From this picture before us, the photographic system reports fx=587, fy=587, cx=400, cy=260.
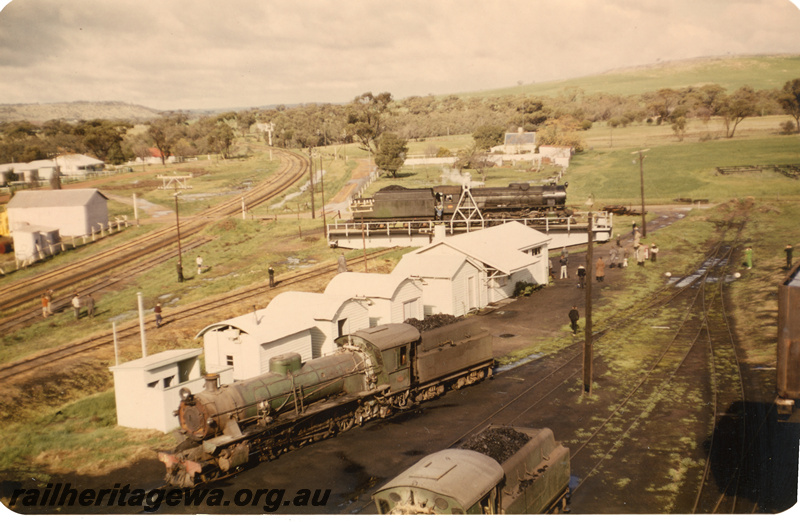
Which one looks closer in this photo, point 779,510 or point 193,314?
point 779,510

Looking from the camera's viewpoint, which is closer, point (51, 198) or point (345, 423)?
point (345, 423)

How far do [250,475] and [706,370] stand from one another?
17.3 metres

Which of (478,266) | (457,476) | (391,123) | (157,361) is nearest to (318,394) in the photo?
(157,361)

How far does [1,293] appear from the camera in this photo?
22.9m

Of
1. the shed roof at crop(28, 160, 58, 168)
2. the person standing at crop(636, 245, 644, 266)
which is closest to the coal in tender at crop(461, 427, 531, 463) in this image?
the shed roof at crop(28, 160, 58, 168)

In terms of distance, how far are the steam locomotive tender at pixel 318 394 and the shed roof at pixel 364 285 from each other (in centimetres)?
582

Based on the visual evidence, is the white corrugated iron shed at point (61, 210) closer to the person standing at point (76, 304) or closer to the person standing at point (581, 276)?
the person standing at point (76, 304)

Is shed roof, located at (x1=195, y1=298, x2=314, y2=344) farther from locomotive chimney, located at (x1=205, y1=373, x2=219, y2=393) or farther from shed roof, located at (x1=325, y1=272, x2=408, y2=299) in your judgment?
shed roof, located at (x1=325, y1=272, x2=408, y2=299)

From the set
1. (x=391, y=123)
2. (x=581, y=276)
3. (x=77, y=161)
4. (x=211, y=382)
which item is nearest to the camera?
(x=211, y=382)

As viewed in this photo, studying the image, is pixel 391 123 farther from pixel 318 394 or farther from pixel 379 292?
pixel 318 394

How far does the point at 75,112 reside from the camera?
2377 centimetres

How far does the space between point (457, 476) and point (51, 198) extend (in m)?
21.6

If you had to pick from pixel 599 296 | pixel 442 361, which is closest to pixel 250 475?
pixel 442 361

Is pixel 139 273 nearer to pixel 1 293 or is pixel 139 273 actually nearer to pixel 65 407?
pixel 1 293
